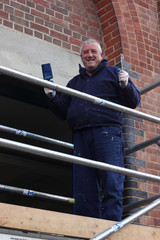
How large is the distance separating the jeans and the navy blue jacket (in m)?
0.09

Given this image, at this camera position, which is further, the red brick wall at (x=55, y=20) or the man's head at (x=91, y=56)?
the red brick wall at (x=55, y=20)

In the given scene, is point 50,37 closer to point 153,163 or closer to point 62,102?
point 62,102

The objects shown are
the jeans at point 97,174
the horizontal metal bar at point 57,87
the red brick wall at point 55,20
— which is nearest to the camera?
the horizontal metal bar at point 57,87

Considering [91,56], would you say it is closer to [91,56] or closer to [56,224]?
[91,56]

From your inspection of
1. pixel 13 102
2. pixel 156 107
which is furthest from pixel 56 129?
pixel 156 107

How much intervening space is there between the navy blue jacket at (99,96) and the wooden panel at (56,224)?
3.22 feet

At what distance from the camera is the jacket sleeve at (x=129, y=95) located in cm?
393

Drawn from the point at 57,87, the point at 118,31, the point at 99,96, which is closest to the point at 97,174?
the point at 99,96

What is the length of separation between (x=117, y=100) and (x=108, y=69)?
317mm

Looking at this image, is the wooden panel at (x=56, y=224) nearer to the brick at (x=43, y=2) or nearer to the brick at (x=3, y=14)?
the brick at (x=3, y=14)

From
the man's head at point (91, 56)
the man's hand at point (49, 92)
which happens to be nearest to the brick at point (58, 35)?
the man's head at point (91, 56)

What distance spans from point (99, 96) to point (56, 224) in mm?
1393

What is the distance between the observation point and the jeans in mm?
3781

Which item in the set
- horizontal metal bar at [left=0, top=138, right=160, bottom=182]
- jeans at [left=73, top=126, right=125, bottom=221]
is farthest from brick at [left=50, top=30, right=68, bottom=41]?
horizontal metal bar at [left=0, top=138, right=160, bottom=182]
